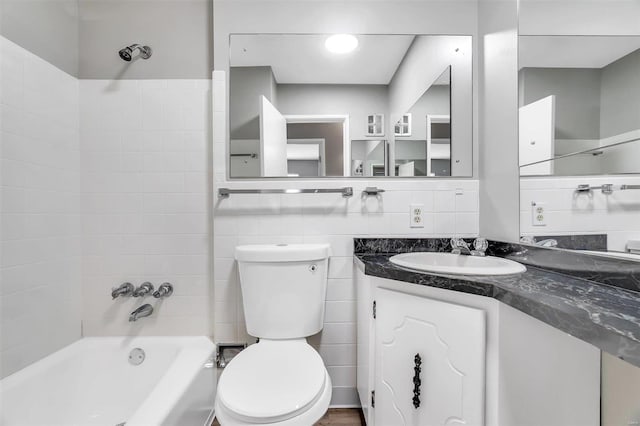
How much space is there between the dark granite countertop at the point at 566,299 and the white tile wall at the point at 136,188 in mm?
1097

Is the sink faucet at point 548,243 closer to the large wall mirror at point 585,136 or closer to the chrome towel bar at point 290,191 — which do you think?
the large wall mirror at point 585,136

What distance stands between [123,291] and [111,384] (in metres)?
0.43

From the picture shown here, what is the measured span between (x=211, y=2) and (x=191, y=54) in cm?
30

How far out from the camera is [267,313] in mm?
1227

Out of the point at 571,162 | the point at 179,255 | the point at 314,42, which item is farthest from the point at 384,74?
the point at 179,255

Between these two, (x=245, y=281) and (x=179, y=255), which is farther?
(x=179, y=255)

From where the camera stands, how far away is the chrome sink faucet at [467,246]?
4.02 feet

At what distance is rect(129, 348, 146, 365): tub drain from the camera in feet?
4.33

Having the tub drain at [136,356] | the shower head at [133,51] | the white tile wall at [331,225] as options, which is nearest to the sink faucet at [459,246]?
the white tile wall at [331,225]

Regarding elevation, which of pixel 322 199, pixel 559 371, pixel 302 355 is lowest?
pixel 302 355

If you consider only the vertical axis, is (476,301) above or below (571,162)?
below

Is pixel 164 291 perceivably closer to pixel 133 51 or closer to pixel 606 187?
pixel 133 51

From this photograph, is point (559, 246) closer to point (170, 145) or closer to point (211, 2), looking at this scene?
point (170, 145)

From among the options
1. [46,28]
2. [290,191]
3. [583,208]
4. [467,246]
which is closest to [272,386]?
[290,191]
